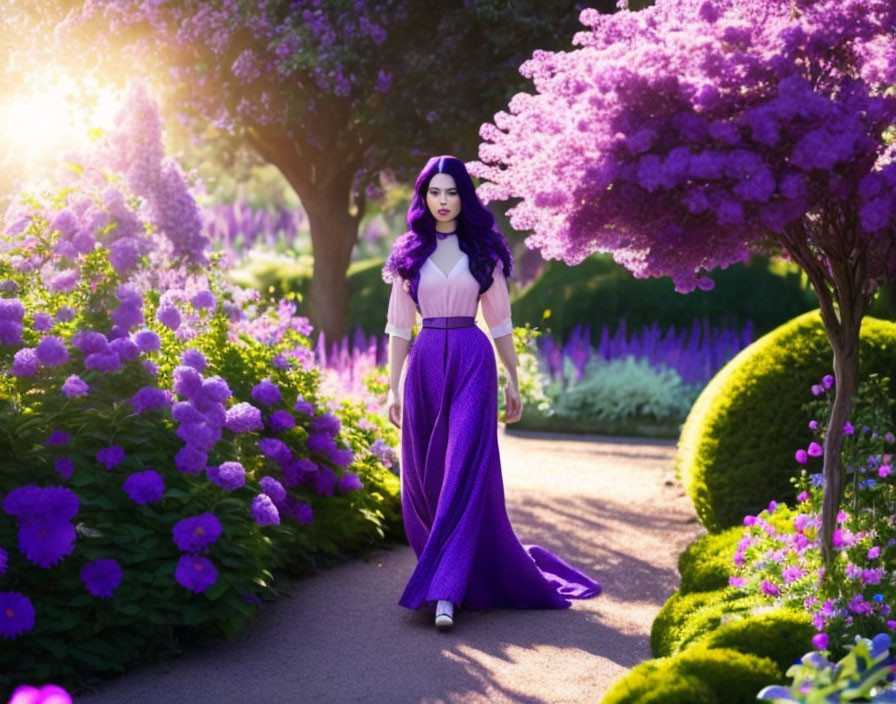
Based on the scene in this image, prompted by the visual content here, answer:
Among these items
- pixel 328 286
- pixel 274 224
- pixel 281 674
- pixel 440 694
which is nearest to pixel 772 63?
pixel 440 694

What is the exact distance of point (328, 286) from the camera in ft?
50.6

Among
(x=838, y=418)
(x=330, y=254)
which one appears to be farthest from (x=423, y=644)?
(x=330, y=254)

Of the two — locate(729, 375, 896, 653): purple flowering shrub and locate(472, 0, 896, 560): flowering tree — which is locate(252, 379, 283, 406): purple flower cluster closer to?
locate(472, 0, 896, 560): flowering tree

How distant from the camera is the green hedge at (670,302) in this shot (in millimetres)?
14945

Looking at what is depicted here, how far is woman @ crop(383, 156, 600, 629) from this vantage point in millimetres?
5703

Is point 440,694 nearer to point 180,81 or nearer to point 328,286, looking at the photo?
point 180,81

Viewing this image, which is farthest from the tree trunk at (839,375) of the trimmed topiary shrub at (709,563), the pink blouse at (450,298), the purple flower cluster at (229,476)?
the purple flower cluster at (229,476)

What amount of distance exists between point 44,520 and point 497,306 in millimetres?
2360

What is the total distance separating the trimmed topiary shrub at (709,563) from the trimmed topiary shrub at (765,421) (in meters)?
0.42

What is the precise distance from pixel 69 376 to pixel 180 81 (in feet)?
25.9

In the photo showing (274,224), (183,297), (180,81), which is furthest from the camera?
(274,224)

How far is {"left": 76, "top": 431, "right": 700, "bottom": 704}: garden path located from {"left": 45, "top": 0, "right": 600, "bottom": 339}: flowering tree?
4.94 meters

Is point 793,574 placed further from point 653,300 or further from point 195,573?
point 653,300

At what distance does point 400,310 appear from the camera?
235 inches
